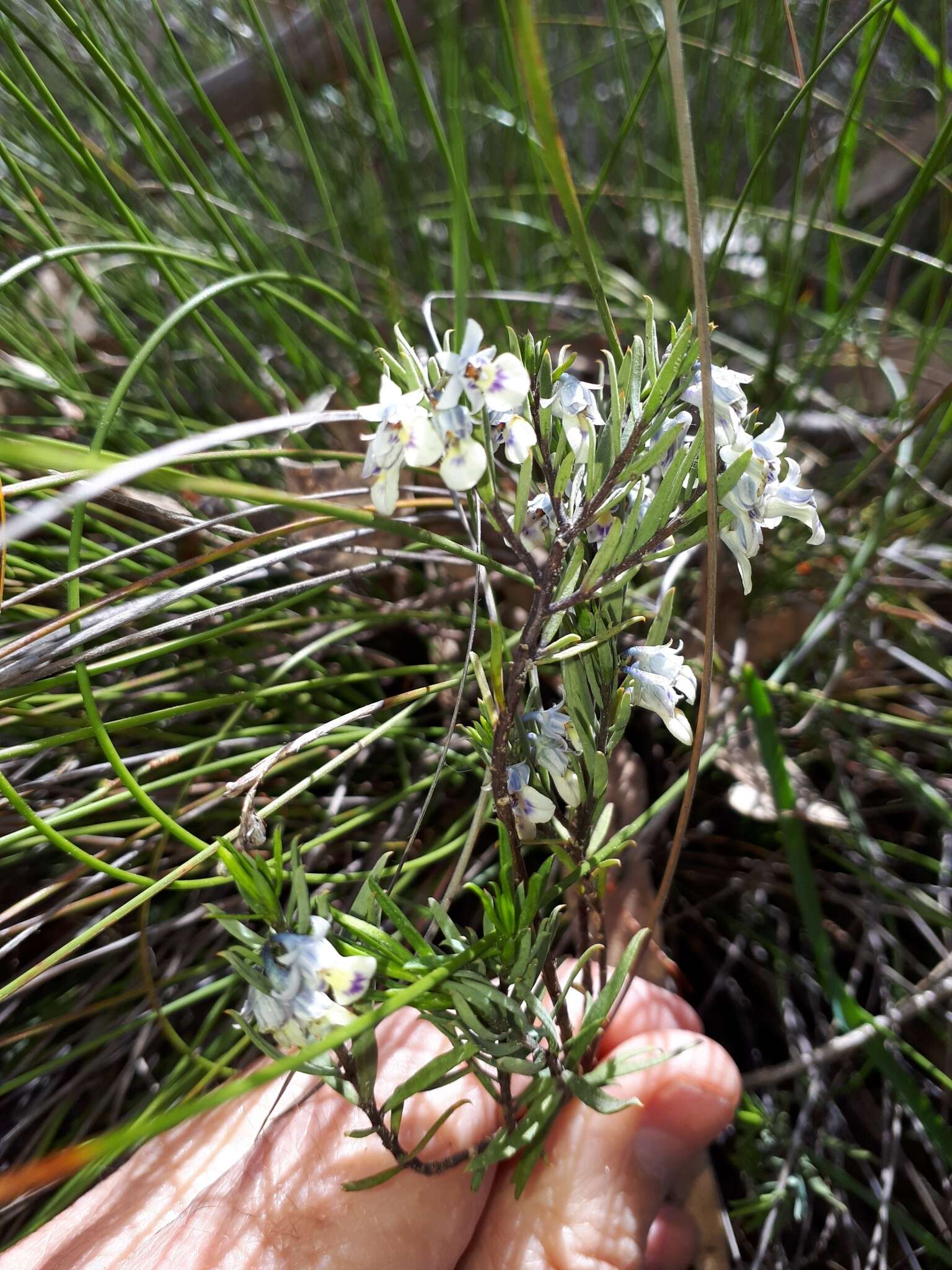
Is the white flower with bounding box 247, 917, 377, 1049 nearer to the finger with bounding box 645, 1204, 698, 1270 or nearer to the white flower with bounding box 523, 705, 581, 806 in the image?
the white flower with bounding box 523, 705, 581, 806

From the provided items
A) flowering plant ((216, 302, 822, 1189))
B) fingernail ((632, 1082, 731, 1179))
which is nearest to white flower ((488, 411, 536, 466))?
flowering plant ((216, 302, 822, 1189))

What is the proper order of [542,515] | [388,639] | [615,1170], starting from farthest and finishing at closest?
[388,639]
[615,1170]
[542,515]

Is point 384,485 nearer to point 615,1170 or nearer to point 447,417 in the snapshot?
point 447,417

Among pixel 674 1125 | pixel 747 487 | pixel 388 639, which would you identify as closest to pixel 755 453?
pixel 747 487

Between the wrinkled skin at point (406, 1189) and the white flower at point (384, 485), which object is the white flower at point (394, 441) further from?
the wrinkled skin at point (406, 1189)

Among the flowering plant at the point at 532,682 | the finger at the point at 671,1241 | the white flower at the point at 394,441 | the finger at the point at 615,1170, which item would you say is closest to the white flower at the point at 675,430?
the flowering plant at the point at 532,682

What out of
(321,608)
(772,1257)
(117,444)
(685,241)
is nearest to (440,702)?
(321,608)
